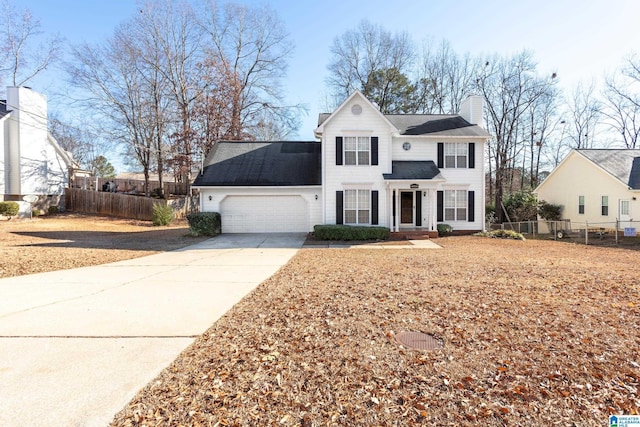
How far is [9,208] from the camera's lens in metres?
18.1

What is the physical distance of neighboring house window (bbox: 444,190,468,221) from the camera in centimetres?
1634

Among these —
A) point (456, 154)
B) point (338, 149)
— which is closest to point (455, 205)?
point (456, 154)

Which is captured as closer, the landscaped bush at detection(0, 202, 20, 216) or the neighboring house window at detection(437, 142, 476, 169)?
the neighboring house window at detection(437, 142, 476, 169)

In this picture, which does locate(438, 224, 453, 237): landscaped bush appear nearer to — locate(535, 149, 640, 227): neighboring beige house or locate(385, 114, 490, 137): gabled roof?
locate(385, 114, 490, 137): gabled roof

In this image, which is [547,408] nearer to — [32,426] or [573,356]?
[573,356]

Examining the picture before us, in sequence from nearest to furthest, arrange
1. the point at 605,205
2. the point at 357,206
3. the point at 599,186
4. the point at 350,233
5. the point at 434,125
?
the point at 350,233 → the point at 357,206 → the point at 434,125 → the point at 605,205 → the point at 599,186

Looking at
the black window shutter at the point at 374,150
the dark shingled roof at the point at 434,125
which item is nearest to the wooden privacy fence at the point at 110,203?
the dark shingled roof at the point at 434,125

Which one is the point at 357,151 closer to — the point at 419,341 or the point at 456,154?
the point at 456,154

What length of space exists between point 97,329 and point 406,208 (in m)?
14.6

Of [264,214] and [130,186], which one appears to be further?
[130,186]

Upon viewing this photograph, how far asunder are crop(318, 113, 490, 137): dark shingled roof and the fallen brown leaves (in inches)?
462

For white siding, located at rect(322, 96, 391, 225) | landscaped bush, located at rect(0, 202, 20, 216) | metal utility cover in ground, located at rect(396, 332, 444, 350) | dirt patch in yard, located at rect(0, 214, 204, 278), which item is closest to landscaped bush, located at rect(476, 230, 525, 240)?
white siding, located at rect(322, 96, 391, 225)

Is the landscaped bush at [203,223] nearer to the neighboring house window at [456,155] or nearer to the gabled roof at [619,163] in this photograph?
the neighboring house window at [456,155]

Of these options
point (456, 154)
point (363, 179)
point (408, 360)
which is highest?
point (456, 154)
